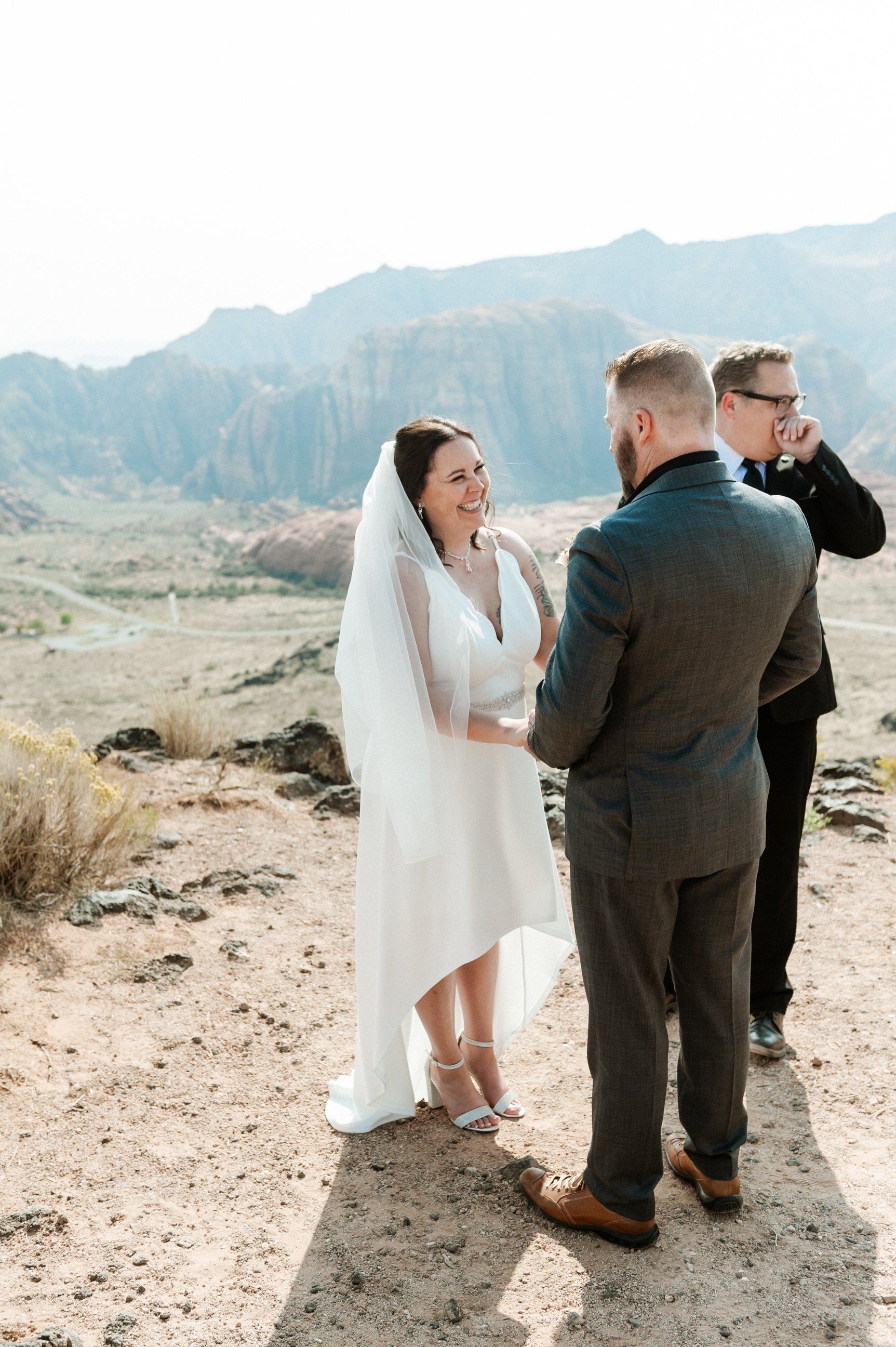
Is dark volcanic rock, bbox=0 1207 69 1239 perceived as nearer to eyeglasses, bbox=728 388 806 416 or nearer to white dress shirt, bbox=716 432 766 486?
white dress shirt, bbox=716 432 766 486

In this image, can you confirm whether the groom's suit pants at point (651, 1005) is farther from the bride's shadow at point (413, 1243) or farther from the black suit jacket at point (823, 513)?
the black suit jacket at point (823, 513)

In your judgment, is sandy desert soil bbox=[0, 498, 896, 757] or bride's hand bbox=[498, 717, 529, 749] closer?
bride's hand bbox=[498, 717, 529, 749]

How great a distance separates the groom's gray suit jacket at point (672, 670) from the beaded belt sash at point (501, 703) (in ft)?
2.16

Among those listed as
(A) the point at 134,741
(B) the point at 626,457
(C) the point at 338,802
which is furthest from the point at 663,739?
(A) the point at 134,741

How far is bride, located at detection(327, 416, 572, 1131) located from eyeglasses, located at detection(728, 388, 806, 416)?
869 mm

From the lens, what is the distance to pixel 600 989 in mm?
2236

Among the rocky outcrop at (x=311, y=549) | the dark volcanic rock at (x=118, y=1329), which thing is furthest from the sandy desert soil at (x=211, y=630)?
the dark volcanic rock at (x=118, y=1329)

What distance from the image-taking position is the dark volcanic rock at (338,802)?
20.7 feet

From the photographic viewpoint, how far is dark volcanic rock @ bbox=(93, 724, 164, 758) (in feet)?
25.3

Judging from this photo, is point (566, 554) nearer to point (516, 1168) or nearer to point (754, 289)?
point (516, 1168)

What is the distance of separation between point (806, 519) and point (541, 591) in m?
0.86

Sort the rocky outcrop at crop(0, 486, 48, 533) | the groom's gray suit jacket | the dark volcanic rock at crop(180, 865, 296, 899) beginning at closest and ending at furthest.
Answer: the groom's gray suit jacket < the dark volcanic rock at crop(180, 865, 296, 899) < the rocky outcrop at crop(0, 486, 48, 533)

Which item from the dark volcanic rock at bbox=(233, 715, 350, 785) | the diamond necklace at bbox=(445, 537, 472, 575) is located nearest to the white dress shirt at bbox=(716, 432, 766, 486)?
the diamond necklace at bbox=(445, 537, 472, 575)

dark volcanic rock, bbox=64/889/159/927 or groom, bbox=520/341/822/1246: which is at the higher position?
groom, bbox=520/341/822/1246
